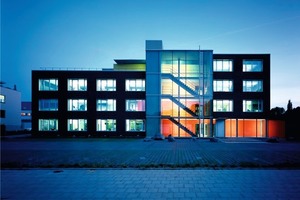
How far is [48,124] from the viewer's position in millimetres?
35625

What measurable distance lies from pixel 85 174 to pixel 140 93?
25.6 m

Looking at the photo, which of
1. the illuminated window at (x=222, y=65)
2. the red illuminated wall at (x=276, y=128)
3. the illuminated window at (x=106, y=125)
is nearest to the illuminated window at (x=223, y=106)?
the illuminated window at (x=222, y=65)

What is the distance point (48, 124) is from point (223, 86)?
1227 inches

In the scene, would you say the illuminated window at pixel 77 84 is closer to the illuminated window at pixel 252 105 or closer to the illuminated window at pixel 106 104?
the illuminated window at pixel 106 104

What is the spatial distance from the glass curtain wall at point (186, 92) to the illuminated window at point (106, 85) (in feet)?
28.7

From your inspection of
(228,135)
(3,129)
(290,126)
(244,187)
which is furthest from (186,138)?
(3,129)

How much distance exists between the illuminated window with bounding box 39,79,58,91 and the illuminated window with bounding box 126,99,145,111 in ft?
43.8

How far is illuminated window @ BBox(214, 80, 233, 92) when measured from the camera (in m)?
34.4

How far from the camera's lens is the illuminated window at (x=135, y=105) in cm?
3464

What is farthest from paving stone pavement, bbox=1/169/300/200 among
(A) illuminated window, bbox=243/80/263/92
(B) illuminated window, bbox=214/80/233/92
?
(A) illuminated window, bbox=243/80/263/92

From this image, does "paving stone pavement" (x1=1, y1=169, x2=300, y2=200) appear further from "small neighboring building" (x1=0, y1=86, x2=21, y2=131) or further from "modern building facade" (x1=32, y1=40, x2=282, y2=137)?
"small neighboring building" (x1=0, y1=86, x2=21, y2=131)

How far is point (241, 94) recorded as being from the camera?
34.4 m

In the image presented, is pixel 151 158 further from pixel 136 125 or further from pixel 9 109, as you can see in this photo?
pixel 9 109

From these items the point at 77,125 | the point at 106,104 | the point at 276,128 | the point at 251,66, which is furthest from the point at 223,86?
the point at 77,125
